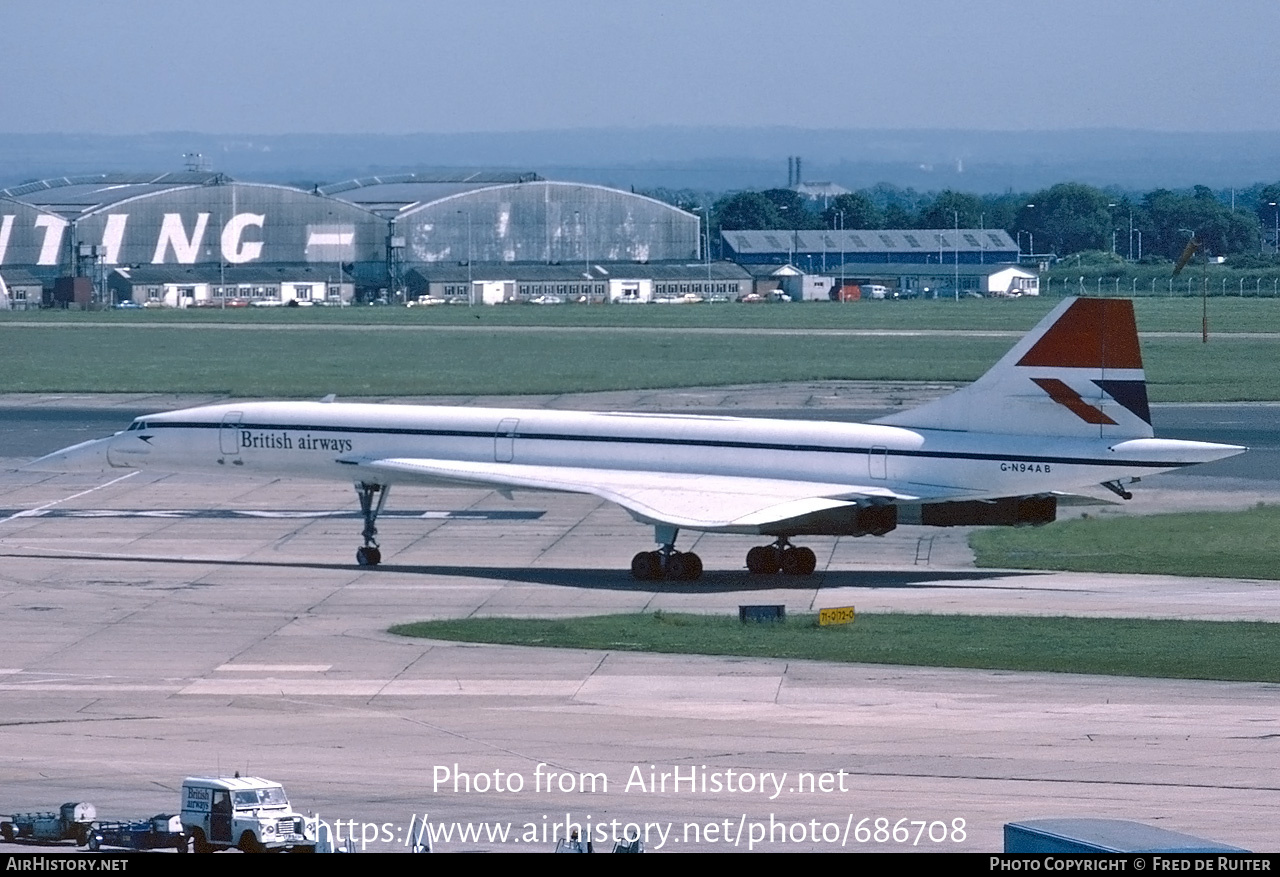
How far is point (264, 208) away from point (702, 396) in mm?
110051

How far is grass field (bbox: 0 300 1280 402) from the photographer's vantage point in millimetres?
88750

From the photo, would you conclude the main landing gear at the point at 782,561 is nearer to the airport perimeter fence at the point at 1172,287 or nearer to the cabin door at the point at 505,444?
the cabin door at the point at 505,444

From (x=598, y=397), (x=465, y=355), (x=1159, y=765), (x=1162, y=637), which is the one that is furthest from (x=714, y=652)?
(x=465, y=355)

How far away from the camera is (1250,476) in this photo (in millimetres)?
56562

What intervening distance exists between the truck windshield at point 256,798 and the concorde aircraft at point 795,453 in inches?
849

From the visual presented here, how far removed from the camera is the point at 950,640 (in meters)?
31.7

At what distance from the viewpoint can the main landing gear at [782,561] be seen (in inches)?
1642

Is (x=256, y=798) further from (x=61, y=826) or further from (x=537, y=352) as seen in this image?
(x=537, y=352)

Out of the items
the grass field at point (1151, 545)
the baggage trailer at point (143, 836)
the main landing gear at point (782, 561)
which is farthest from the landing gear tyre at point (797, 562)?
the baggage trailer at point (143, 836)

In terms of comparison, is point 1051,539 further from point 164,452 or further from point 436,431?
point 164,452

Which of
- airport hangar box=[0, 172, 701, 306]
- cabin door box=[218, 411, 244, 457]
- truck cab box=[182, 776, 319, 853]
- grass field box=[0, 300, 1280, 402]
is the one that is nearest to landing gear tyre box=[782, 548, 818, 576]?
cabin door box=[218, 411, 244, 457]

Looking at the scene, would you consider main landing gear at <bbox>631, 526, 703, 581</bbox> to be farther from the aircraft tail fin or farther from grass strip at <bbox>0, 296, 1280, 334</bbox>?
grass strip at <bbox>0, 296, 1280, 334</bbox>

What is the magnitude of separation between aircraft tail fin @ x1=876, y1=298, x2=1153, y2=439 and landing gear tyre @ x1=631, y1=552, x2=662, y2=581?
306 inches

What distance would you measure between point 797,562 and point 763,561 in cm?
76
